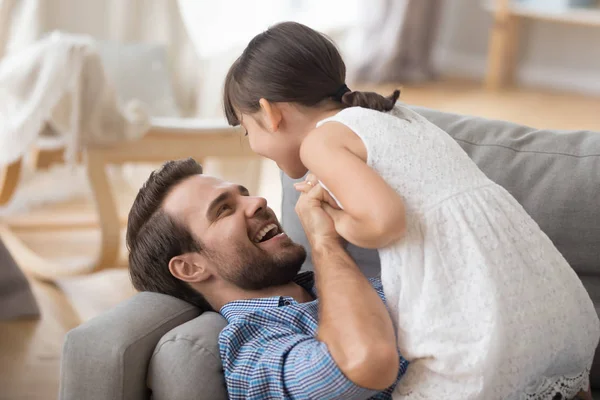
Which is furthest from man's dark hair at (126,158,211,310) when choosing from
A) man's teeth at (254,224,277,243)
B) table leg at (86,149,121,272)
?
table leg at (86,149,121,272)

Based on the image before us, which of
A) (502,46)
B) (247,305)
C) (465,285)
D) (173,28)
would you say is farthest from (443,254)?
(502,46)

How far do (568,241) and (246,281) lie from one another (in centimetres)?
64

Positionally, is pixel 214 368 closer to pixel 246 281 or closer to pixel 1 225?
pixel 246 281

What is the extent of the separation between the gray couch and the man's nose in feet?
0.69

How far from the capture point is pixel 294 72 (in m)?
1.46

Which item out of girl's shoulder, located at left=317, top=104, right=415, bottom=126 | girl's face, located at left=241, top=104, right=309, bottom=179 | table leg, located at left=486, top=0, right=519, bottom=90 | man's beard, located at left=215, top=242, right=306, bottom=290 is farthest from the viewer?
table leg, located at left=486, top=0, right=519, bottom=90

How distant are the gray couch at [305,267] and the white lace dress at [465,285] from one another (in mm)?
290

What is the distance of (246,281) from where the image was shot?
65.1 inches

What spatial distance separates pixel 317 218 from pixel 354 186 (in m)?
0.22

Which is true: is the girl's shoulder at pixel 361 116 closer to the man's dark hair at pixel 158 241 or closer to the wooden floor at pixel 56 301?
the man's dark hair at pixel 158 241

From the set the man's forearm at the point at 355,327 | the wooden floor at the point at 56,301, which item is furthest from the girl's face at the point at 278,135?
the wooden floor at the point at 56,301

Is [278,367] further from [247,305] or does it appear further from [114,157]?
[114,157]

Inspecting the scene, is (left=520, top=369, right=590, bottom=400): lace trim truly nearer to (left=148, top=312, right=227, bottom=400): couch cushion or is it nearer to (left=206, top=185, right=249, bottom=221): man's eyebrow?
(left=148, top=312, right=227, bottom=400): couch cushion

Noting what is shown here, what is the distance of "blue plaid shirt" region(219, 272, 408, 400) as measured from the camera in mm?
1358
